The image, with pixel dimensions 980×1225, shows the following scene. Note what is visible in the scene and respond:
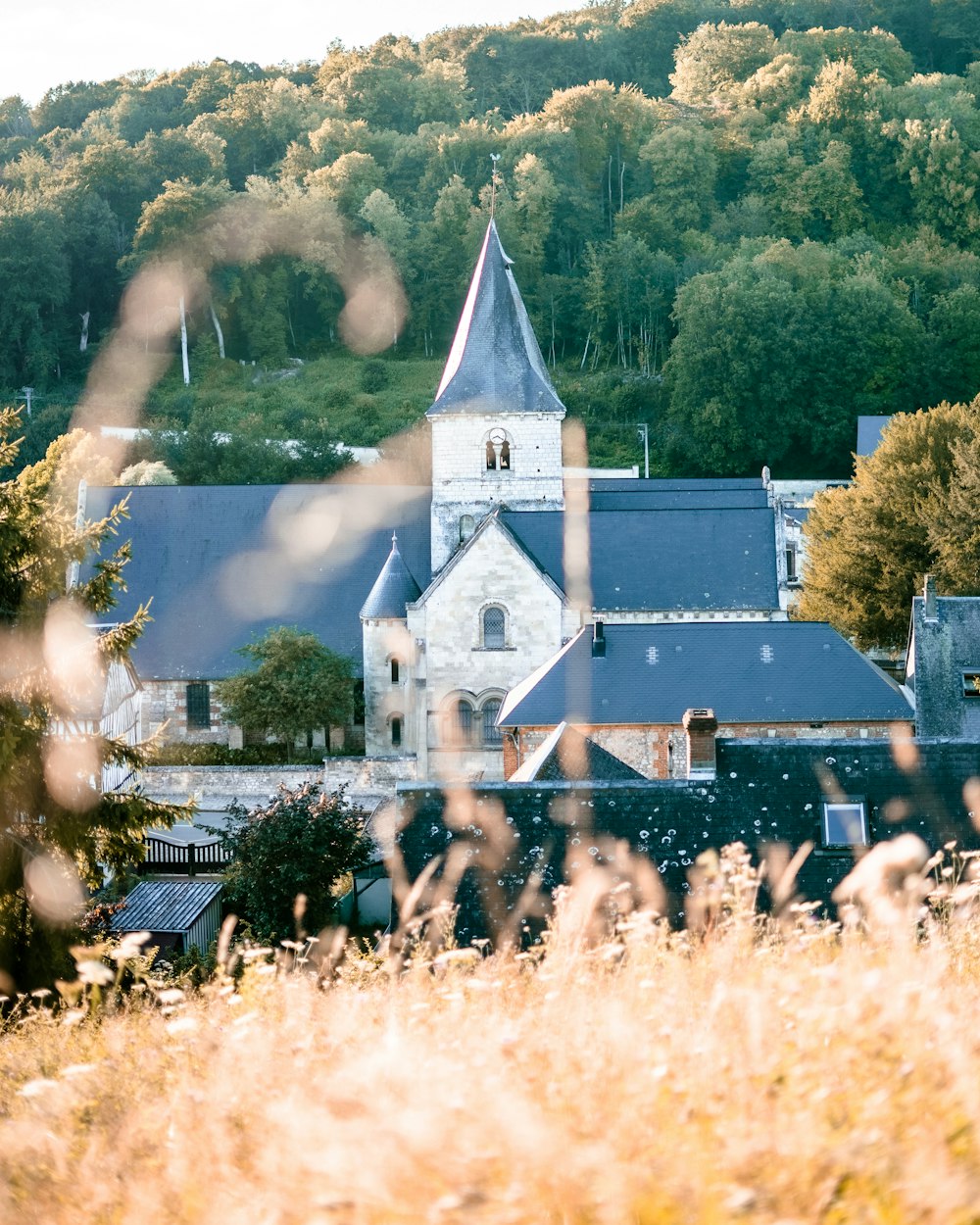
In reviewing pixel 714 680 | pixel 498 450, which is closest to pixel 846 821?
pixel 714 680

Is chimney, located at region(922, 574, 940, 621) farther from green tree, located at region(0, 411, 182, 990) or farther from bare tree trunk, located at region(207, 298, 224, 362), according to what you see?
bare tree trunk, located at region(207, 298, 224, 362)

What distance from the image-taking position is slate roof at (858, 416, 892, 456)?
1975 inches

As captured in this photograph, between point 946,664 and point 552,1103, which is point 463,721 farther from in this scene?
point 552,1103

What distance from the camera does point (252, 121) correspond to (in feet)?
270

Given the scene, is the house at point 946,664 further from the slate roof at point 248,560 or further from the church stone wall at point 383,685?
the slate roof at point 248,560

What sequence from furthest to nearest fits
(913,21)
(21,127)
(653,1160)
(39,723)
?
(913,21)
(21,127)
(39,723)
(653,1160)

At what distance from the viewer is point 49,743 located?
1178cm

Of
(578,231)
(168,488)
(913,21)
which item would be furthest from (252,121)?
(168,488)

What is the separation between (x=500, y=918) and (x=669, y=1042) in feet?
31.2

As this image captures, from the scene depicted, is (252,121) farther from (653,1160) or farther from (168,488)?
(653,1160)

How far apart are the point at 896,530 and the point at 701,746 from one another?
18.2m

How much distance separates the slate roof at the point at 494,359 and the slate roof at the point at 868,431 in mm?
17937

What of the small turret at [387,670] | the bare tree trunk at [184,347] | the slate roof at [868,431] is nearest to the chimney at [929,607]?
the small turret at [387,670]

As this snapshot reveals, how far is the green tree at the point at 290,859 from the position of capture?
66.9 ft
